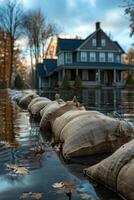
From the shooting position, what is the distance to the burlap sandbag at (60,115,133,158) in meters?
6.61

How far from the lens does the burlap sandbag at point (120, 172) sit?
14.3ft

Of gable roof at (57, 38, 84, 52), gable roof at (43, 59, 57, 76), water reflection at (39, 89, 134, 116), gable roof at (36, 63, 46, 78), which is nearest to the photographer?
water reflection at (39, 89, 134, 116)

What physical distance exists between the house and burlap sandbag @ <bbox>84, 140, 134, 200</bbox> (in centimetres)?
5178

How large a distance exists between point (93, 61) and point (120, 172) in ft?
187

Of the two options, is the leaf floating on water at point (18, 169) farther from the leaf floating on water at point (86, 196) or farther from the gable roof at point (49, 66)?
the gable roof at point (49, 66)

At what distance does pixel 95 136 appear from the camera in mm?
6684

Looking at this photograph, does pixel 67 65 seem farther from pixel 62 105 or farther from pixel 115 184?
pixel 115 184

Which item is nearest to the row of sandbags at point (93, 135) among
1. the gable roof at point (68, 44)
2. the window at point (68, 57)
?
the window at point (68, 57)

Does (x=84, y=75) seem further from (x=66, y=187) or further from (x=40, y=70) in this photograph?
(x=66, y=187)

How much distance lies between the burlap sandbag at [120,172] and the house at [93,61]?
5178cm

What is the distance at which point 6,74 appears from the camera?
226 ft

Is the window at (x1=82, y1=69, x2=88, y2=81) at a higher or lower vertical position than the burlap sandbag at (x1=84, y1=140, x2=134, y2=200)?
higher

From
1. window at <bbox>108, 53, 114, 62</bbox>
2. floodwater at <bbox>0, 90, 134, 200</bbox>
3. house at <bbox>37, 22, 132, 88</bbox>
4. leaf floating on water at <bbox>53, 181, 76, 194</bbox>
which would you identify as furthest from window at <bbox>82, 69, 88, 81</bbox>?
leaf floating on water at <bbox>53, 181, 76, 194</bbox>

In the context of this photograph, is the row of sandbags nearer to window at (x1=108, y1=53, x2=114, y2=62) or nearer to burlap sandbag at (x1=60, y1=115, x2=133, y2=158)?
burlap sandbag at (x1=60, y1=115, x2=133, y2=158)
